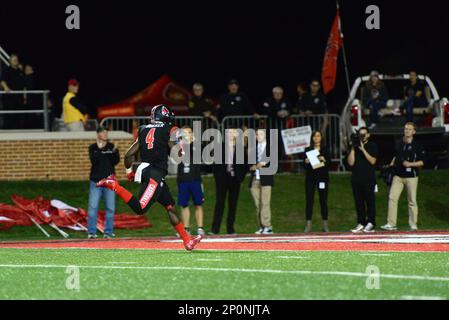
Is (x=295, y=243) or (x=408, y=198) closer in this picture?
(x=295, y=243)

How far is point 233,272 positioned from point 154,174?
4.02 meters

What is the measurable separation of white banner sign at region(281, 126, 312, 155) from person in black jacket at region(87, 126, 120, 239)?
4842mm

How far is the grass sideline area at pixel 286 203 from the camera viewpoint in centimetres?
2334

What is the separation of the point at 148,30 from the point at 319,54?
482cm

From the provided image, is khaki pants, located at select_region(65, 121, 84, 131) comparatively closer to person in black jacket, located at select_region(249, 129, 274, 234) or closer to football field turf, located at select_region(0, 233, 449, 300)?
person in black jacket, located at select_region(249, 129, 274, 234)

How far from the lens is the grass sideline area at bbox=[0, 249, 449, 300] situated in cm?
1012

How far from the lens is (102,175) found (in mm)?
21781

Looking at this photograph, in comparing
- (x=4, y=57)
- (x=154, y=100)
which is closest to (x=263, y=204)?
(x=4, y=57)

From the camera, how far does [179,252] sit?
607 inches

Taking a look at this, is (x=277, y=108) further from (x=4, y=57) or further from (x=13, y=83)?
(x=4, y=57)

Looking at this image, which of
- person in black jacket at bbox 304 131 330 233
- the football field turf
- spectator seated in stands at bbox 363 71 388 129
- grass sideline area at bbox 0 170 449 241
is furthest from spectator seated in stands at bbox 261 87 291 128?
the football field turf

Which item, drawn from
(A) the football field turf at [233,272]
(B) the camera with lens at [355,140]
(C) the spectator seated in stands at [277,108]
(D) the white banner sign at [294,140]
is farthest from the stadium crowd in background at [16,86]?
(A) the football field turf at [233,272]

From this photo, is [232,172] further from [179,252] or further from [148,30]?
[148,30]
